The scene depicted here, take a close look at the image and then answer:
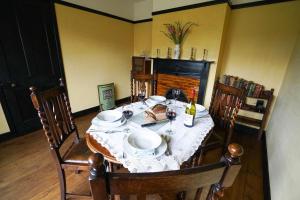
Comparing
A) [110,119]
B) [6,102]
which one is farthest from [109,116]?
[6,102]

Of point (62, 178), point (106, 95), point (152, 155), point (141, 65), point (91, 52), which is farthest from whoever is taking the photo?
point (141, 65)

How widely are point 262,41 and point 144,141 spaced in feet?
8.45

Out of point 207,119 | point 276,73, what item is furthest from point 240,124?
point 207,119

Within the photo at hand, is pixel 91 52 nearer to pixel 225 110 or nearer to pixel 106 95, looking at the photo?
pixel 106 95

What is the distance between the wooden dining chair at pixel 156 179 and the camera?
15.7 inches

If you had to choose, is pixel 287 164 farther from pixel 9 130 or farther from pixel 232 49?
pixel 9 130

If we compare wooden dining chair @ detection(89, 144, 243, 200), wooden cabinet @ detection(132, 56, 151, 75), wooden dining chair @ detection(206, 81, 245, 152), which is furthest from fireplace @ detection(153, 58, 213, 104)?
wooden dining chair @ detection(89, 144, 243, 200)

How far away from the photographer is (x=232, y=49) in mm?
2605

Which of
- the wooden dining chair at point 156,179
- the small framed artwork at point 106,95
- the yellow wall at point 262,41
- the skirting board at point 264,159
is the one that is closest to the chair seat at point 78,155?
the wooden dining chair at point 156,179

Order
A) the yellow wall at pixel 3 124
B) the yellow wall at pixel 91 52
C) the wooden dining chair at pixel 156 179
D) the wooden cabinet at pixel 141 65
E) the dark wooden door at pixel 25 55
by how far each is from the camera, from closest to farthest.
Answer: the wooden dining chair at pixel 156 179, the dark wooden door at pixel 25 55, the yellow wall at pixel 3 124, the yellow wall at pixel 91 52, the wooden cabinet at pixel 141 65

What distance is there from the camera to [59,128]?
1.29 meters

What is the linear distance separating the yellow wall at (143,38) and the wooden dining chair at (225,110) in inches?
96.8

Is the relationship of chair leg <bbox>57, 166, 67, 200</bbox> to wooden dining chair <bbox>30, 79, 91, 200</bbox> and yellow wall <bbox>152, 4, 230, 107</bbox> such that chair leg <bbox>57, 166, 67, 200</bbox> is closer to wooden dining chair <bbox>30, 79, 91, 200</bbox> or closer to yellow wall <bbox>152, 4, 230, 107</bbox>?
wooden dining chair <bbox>30, 79, 91, 200</bbox>

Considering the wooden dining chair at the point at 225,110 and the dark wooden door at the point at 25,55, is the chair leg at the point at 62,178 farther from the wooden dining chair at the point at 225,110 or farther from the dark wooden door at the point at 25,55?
the dark wooden door at the point at 25,55
